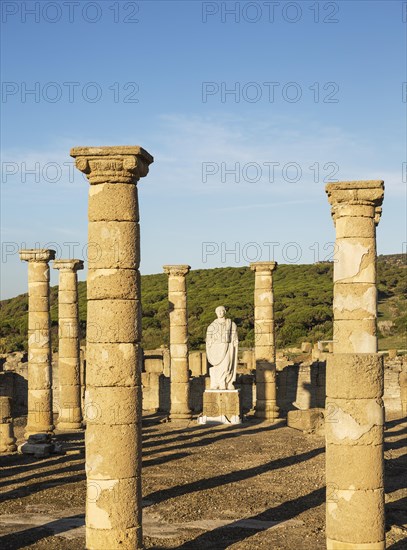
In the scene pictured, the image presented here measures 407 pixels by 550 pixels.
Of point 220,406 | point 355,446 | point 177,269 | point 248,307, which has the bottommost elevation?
point 220,406

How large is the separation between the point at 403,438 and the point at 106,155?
14.8 meters

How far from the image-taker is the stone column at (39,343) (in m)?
21.0

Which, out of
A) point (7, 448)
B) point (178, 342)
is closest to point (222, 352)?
point (178, 342)

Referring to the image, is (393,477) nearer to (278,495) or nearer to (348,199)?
(278,495)

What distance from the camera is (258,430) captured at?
22.8 meters

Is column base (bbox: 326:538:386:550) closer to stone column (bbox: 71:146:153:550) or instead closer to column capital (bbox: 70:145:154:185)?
stone column (bbox: 71:146:153:550)

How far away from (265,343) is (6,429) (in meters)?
9.51

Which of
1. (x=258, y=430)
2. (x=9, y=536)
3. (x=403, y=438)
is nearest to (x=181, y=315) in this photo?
(x=258, y=430)

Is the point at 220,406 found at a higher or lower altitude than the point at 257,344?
lower

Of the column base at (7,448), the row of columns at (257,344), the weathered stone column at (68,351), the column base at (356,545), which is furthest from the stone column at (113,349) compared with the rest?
the row of columns at (257,344)

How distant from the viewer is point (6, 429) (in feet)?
60.8

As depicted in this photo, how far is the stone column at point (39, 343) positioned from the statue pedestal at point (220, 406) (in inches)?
196

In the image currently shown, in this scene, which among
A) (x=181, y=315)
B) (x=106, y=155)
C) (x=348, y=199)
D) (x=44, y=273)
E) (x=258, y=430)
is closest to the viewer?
(x=106, y=155)

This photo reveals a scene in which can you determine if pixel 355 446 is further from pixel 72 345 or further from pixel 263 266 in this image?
pixel 263 266
